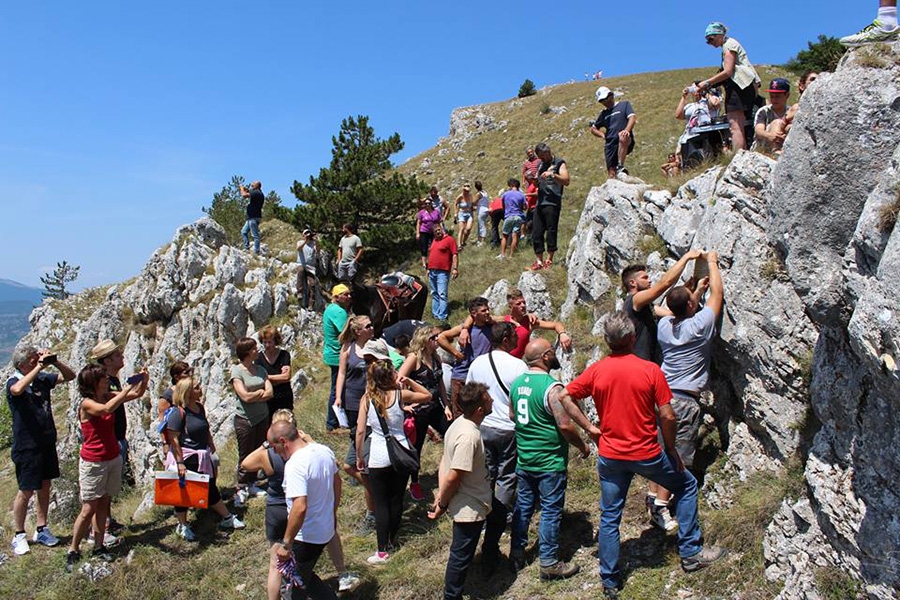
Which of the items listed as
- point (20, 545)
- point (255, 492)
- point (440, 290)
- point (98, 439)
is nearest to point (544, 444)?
point (98, 439)

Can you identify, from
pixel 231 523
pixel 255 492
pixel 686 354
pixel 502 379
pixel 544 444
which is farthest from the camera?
pixel 255 492

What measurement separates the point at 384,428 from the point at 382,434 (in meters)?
0.08

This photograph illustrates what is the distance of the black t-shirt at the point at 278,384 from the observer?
28.6 ft

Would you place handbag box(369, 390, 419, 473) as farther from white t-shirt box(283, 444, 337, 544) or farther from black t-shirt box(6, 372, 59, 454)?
black t-shirt box(6, 372, 59, 454)

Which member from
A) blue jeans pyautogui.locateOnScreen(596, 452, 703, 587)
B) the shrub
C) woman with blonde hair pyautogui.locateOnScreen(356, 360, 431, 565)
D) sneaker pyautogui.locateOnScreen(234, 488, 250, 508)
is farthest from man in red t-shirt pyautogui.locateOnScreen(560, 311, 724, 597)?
the shrub

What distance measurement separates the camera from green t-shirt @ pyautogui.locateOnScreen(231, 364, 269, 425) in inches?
326

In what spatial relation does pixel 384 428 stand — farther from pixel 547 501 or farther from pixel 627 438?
pixel 627 438

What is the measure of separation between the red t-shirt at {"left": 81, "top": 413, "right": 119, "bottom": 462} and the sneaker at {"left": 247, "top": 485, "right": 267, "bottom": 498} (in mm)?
2387

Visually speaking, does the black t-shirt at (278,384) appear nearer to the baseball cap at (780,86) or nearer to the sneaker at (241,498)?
the sneaker at (241,498)

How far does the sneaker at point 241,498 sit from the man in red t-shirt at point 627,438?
575 cm

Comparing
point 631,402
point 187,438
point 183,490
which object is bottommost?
point 183,490

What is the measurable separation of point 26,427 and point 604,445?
→ 23.5ft

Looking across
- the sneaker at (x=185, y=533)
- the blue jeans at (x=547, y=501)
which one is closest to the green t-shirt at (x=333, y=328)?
the sneaker at (x=185, y=533)

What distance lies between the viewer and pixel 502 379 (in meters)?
6.12
